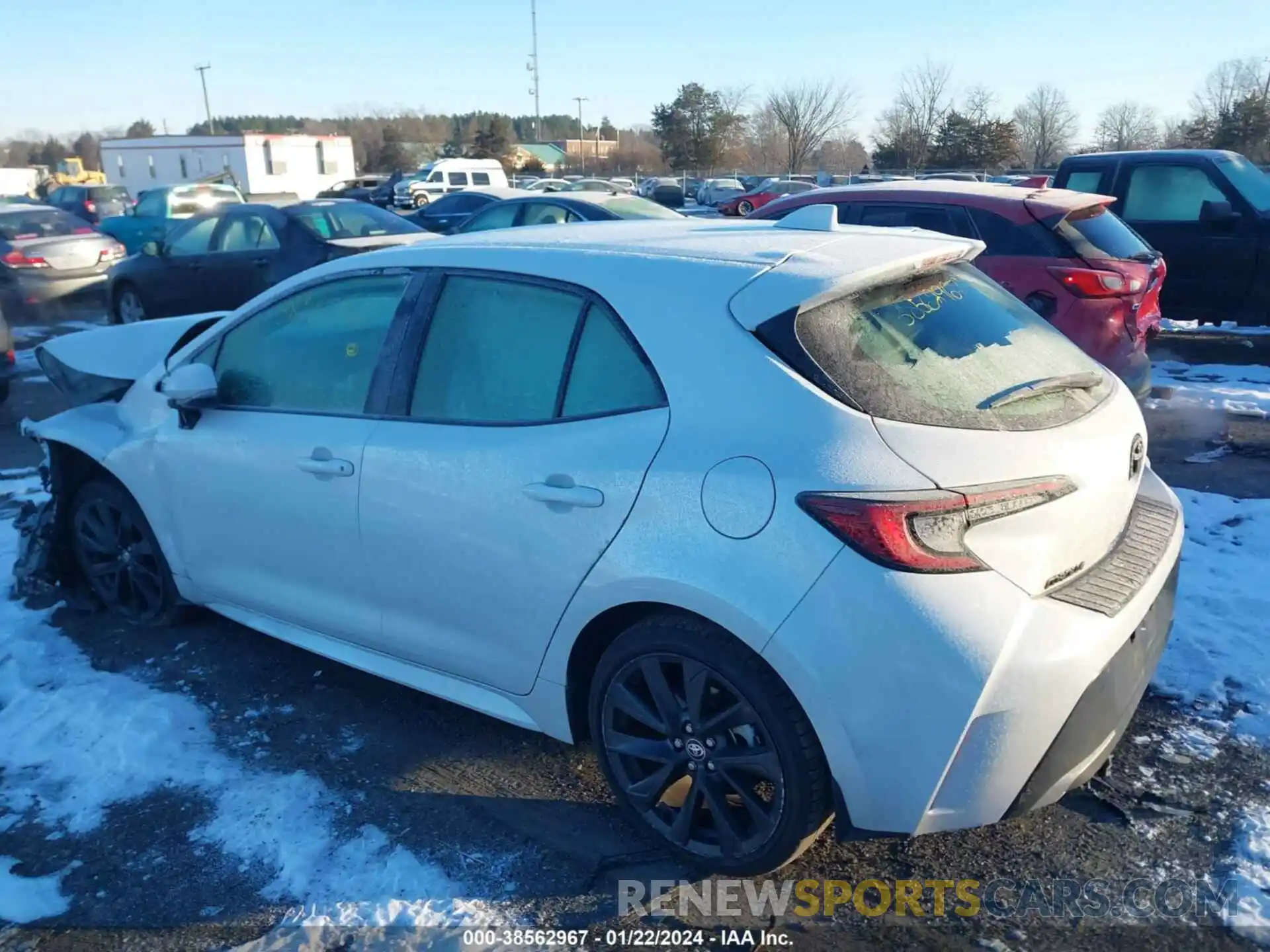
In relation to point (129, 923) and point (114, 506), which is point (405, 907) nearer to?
point (129, 923)

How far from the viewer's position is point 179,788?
3.31 meters

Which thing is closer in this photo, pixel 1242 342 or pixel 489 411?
pixel 489 411

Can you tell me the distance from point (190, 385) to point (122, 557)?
112 centimetres

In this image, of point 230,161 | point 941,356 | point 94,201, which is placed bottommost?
point 94,201

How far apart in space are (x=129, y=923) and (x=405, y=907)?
2.46ft

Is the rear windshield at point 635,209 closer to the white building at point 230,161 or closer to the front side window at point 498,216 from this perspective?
the front side window at point 498,216

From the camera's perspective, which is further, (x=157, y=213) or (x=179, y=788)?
(x=157, y=213)

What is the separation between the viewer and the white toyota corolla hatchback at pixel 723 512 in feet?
7.91

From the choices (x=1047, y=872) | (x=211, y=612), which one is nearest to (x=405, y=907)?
(x=1047, y=872)

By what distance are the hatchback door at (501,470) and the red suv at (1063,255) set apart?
172 inches

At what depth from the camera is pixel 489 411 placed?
3.15 m

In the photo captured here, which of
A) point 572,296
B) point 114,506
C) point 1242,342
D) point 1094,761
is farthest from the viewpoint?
point 1242,342

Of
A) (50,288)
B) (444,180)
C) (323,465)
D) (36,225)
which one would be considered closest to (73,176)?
(444,180)

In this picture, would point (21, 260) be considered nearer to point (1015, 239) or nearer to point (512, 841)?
point (1015, 239)
